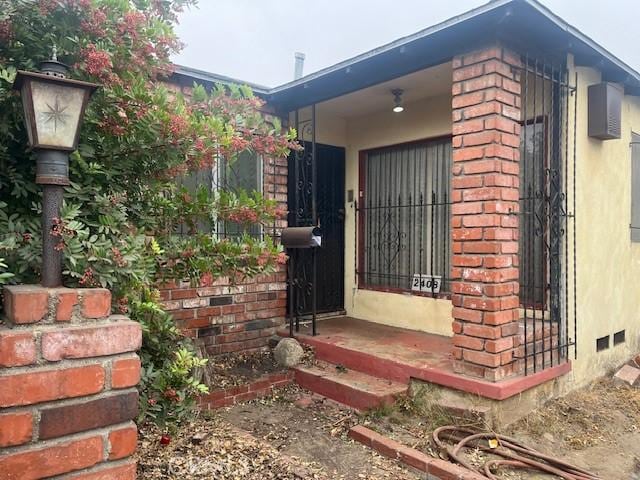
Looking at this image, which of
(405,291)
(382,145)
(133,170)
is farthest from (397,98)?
(133,170)

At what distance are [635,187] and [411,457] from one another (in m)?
4.07

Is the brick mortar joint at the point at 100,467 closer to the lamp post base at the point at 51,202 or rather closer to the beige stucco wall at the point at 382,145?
the lamp post base at the point at 51,202

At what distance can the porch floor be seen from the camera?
3215mm

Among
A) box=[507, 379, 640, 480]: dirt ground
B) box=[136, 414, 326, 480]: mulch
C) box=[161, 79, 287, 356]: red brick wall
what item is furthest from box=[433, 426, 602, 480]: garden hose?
box=[161, 79, 287, 356]: red brick wall

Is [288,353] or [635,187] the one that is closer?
[288,353]

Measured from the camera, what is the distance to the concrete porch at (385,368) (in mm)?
3264

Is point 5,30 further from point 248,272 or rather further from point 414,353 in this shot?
point 414,353

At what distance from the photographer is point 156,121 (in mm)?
1596

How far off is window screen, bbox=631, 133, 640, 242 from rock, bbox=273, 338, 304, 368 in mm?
3647

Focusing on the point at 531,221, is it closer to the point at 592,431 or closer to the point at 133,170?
the point at 592,431

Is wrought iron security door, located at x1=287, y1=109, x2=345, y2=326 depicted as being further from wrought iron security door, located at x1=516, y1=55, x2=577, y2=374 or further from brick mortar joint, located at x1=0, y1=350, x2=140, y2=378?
brick mortar joint, located at x1=0, y1=350, x2=140, y2=378

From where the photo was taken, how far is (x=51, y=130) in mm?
1192

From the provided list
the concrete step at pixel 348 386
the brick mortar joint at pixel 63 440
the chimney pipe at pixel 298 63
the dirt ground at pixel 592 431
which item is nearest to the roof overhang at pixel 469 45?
the concrete step at pixel 348 386

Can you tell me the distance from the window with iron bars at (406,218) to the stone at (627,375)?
173cm
